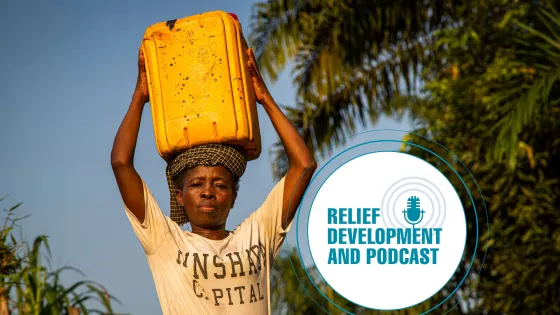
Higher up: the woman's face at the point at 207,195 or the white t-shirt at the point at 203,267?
the woman's face at the point at 207,195

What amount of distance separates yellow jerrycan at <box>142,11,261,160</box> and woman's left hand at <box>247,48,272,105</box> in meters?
0.04

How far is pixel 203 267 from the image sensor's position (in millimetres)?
2938

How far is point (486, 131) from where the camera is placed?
761 cm

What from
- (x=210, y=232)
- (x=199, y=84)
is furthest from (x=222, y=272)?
(x=199, y=84)

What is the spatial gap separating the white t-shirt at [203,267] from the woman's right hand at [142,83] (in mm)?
332

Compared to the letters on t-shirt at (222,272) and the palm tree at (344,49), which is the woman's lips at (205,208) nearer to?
the letters on t-shirt at (222,272)

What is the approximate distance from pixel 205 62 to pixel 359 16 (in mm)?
6452

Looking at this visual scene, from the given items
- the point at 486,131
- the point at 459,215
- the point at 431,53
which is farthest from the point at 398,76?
the point at 459,215

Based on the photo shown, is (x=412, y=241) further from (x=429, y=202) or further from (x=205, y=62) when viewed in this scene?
(x=205, y=62)

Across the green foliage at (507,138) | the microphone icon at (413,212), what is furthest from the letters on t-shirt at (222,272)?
the green foliage at (507,138)

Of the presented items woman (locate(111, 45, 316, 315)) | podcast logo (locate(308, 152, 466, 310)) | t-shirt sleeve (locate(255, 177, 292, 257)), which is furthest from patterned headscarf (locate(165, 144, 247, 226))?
podcast logo (locate(308, 152, 466, 310))

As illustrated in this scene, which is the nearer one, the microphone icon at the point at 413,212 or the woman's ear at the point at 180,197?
the woman's ear at the point at 180,197

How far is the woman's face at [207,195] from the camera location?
3.03m

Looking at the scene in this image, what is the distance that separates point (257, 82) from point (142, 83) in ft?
1.29
